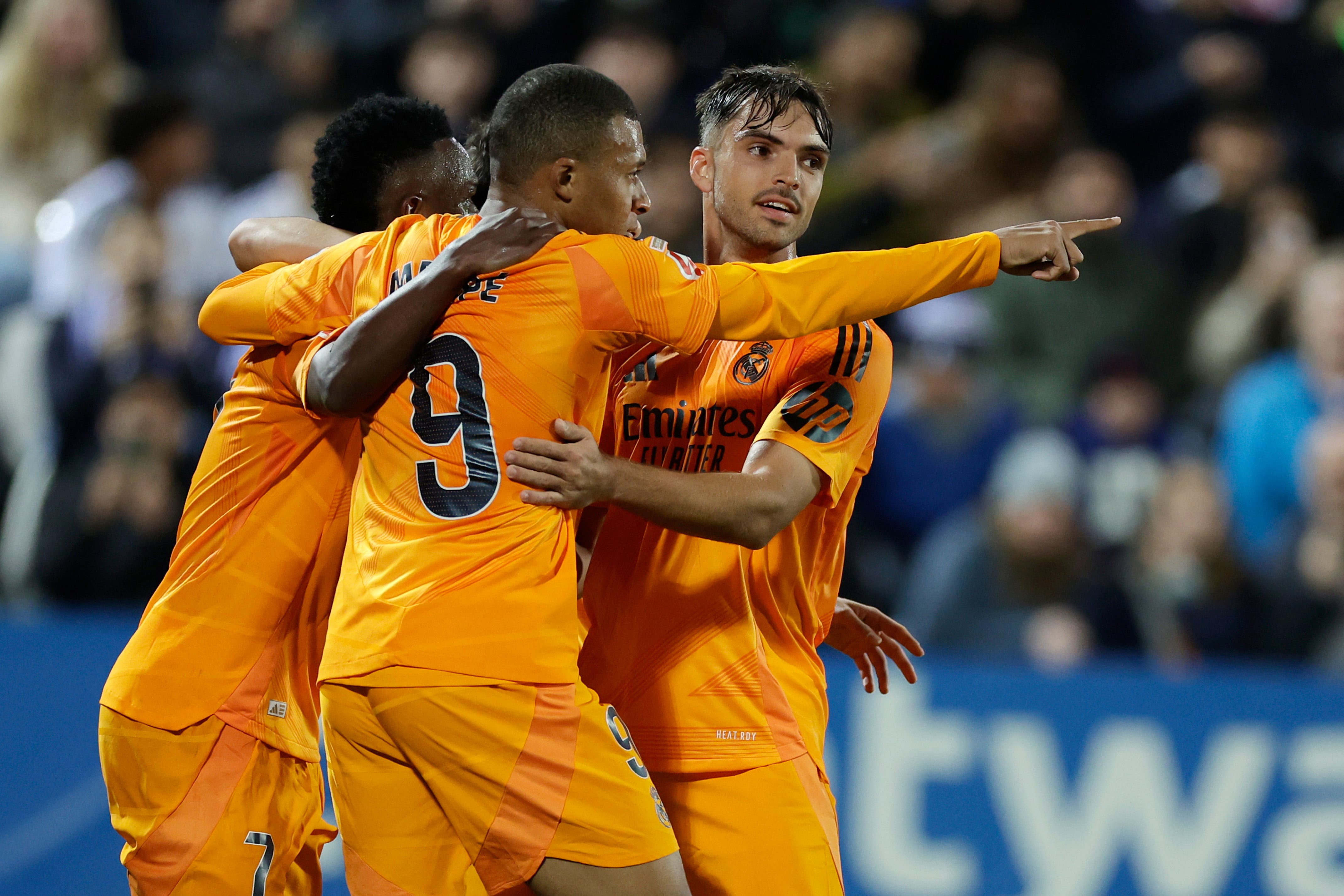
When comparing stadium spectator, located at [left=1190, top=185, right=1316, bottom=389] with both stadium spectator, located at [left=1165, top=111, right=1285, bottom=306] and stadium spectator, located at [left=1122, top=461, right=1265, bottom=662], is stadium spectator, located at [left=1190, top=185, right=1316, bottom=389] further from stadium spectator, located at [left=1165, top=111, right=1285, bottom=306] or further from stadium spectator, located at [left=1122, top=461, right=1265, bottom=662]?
stadium spectator, located at [left=1122, top=461, right=1265, bottom=662]

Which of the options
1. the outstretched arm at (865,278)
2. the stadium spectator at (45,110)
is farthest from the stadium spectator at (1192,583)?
the stadium spectator at (45,110)

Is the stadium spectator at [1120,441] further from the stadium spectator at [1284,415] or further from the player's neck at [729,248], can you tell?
the player's neck at [729,248]

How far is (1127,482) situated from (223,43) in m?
5.73

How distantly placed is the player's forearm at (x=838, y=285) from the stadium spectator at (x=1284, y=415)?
4.42 m

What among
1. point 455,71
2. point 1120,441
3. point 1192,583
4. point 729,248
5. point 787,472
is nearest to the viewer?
point 787,472

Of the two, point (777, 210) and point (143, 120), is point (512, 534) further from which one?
point (143, 120)

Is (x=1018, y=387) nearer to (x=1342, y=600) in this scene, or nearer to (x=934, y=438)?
(x=934, y=438)

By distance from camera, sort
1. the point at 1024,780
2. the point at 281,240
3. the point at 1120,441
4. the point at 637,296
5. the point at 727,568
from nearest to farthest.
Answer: the point at 637,296, the point at 281,240, the point at 727,568, the point at 1024,780, the point at 1120,441

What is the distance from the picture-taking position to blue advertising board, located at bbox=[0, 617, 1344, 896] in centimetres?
611

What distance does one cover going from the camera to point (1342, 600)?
664cm

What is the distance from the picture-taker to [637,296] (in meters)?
3.00

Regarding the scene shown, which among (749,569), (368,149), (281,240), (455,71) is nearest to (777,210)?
(749,569)

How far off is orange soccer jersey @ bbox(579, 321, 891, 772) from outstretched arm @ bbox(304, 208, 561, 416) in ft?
2.50

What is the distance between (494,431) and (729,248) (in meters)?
1.19
